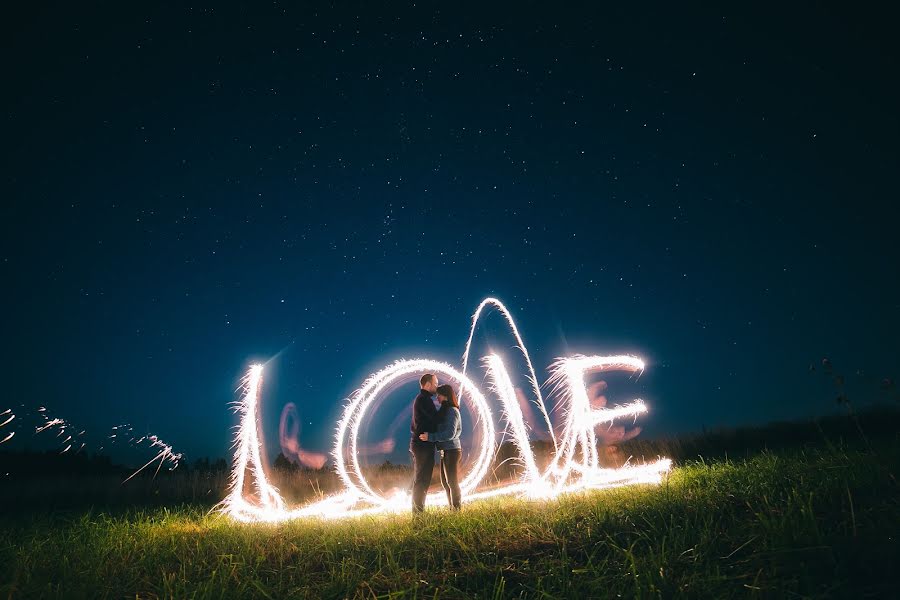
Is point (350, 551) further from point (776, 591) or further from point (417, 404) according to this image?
point (776, 591)

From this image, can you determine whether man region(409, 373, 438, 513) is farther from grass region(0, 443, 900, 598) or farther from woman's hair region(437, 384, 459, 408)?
grass region(0, 443, 900, 598)

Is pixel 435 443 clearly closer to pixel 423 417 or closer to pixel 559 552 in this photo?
pixel 423 417

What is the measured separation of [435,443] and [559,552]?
10.2 feet

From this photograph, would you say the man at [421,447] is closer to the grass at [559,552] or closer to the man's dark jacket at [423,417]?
the man's dark jacket at [423,417]

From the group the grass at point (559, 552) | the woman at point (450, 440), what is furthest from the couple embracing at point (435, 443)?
the grass at point (559, 552)

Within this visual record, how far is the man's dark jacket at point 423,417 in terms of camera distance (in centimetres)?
702

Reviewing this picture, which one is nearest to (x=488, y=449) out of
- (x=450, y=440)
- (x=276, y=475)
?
(x=450, y=440)

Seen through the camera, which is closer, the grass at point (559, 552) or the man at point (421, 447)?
the grass at point (559, 552)

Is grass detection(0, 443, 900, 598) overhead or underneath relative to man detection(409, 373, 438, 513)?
underneath

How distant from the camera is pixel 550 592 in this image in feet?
11.5

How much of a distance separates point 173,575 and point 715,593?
4247 millimetres

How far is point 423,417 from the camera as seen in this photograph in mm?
7074

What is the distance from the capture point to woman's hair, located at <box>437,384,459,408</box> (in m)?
7.13

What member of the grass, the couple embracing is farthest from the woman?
the grass
